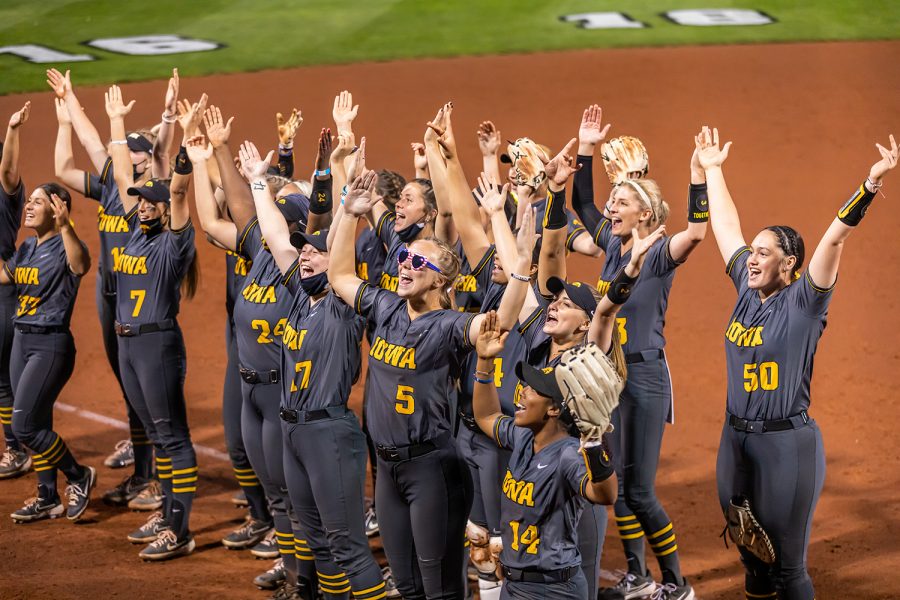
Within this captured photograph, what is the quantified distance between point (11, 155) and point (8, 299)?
1.00 m

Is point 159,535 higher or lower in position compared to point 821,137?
lower

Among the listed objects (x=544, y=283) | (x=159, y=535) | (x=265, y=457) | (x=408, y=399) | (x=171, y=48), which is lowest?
(x=159, y=535)

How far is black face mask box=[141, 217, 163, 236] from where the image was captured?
22.7ft

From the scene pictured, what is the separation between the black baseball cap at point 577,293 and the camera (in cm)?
513

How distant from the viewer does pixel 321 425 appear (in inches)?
217

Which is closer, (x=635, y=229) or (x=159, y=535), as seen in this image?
(x=635, y=229)

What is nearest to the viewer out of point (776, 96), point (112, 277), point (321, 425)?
point (321, 425)

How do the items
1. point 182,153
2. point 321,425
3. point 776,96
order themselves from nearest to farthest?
point 321,425, point 182,153, point 776,96

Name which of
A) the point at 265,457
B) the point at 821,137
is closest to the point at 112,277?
the point at 265,457

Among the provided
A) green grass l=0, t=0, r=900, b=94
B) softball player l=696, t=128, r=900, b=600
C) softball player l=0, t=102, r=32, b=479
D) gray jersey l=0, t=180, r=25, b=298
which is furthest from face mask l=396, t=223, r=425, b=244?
green grass l=0, t=0, r=900, b=94

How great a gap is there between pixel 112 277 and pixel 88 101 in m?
8.59

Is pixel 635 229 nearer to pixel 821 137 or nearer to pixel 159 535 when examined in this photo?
pixel 159 535

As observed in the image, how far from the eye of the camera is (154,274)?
689 centimetres

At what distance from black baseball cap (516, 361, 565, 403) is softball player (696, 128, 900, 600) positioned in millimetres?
1185
